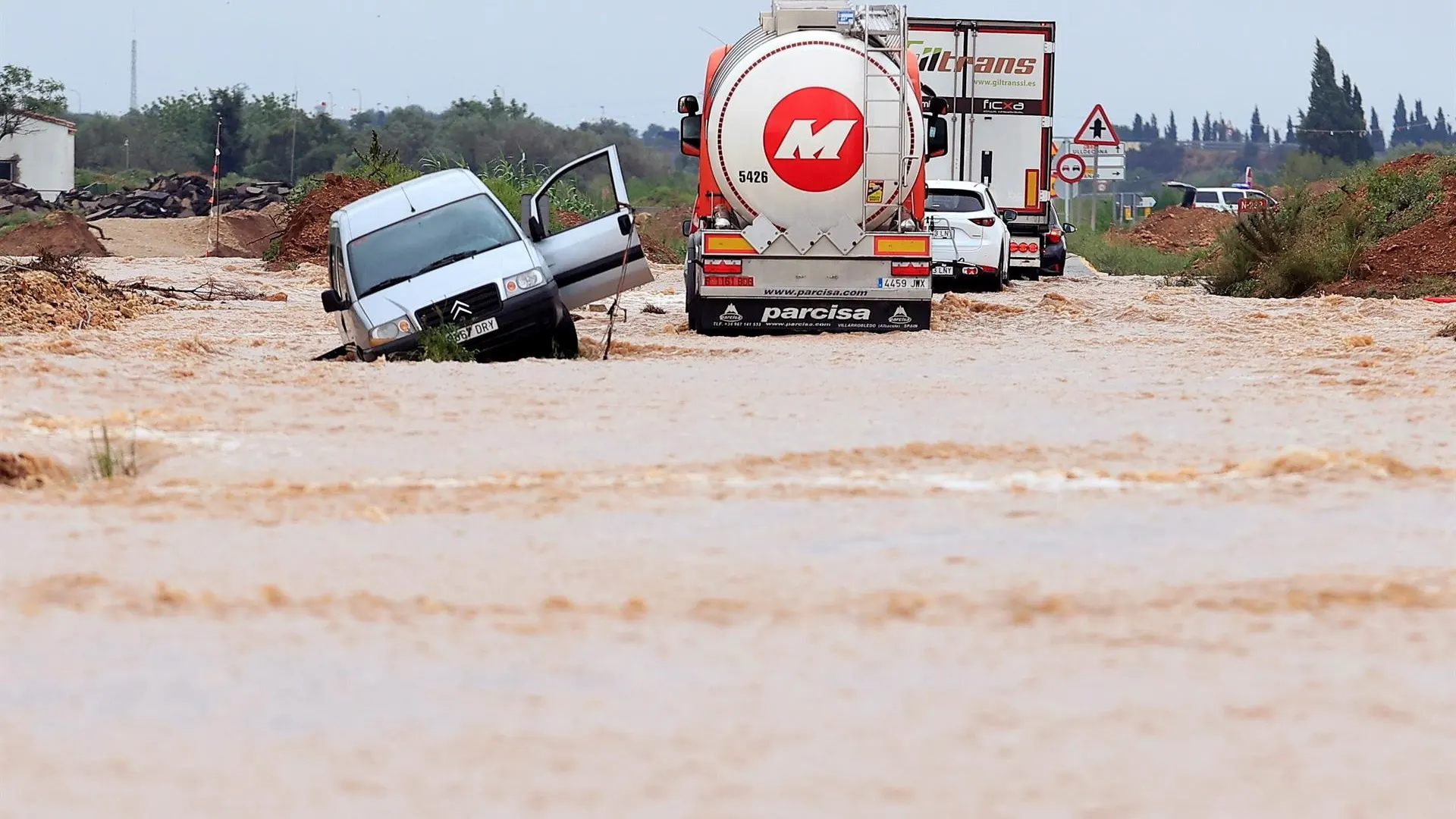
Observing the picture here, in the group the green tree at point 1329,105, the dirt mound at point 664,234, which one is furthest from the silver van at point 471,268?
the green tree at point 1329,105

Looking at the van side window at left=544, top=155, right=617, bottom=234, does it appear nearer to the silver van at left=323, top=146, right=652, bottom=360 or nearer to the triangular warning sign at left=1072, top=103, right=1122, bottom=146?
the triangular warning sign at left=1072, top=103, right=1122, bottom=146

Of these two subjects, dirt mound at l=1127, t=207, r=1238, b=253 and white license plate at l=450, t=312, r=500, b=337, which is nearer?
white license plate at l=450, t=312, r=500, b=337

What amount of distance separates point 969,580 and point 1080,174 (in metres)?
31.2

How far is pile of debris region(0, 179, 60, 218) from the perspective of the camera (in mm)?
56344

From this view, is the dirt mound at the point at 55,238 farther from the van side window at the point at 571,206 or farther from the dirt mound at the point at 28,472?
the dirt mound at the point at 28,472

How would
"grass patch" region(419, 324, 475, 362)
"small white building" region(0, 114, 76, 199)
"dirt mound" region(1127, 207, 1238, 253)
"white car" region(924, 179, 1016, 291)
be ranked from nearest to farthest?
"grass patch" region(419, 324, 475, 362) < "white car" region(924, 179, 1016, 291) < "dirt mound" region(1127, 207, 1238, 253) < "small white building" region(0, 114, 76, 199)

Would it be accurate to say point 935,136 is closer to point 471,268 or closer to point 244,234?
point 471,268

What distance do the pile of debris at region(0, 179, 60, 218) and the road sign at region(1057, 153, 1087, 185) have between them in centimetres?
3066

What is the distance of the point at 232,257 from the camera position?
40375 mm

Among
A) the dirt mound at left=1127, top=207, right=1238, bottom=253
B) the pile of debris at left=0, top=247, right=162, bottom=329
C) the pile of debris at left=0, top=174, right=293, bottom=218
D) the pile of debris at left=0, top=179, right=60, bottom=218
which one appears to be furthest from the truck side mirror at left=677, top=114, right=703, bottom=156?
the pile of debris at left=0, top=179, right=60, bottom=218

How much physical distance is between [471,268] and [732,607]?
9.47 meters

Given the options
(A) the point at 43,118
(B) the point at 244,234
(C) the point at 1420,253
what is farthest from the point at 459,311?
(A) the point at 43,118

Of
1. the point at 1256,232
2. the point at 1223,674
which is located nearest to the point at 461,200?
the point at 1223,674

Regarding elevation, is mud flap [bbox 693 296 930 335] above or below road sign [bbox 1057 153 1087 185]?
below
